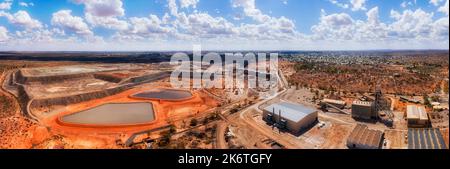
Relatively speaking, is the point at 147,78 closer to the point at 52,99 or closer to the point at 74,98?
the point at 74,98

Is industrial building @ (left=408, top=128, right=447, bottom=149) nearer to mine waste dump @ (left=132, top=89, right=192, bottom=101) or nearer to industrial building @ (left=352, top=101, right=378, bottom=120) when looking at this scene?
industrial building @ (left=352, top=101, right=378, bottom=120)

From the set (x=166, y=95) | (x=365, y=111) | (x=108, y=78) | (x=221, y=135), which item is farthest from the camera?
(x=108, y=78)

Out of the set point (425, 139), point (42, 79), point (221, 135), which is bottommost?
point (221, 135)

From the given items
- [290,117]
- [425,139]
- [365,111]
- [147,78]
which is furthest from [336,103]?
[147,78]

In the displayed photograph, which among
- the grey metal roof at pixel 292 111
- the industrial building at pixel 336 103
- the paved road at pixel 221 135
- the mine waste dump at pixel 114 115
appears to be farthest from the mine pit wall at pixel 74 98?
the industrial building at pixel 336 103

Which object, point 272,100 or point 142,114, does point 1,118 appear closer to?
point 142,114
